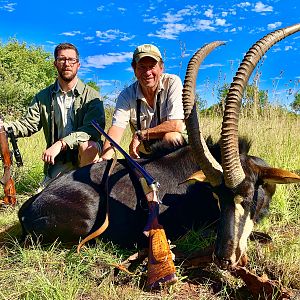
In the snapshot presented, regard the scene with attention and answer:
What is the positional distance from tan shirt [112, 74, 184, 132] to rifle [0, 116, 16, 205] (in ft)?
4.82

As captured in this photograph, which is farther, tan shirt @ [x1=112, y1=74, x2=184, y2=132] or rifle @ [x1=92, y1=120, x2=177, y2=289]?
tan shirt @ [x1=112, y1=74, x2=184, y2=132]

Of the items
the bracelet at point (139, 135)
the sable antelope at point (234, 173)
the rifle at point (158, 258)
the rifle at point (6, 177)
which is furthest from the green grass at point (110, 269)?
the bracelet at point (139, 135)

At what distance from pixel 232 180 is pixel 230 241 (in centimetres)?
45

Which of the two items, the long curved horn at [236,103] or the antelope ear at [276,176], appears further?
the antelope ear at [276,176]

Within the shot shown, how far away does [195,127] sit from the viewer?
3357 millimetres

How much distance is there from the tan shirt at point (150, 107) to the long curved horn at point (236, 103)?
1.91 metres

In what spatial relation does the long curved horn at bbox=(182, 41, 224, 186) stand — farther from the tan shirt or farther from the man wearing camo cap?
the tan shirt

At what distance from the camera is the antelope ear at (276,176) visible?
3211mm

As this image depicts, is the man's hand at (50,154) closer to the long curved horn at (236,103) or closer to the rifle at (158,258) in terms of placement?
the rifle at (158,258)

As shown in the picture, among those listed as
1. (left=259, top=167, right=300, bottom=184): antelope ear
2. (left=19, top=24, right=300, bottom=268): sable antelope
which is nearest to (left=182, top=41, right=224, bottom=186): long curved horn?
(left=19, top=24, right=300, bottom=268): sable antelope

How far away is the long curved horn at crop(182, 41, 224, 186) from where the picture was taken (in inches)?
130

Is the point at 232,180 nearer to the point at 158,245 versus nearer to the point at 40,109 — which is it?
the point at 158,245

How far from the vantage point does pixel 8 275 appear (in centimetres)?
325

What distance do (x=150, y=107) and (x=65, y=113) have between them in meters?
1.32
